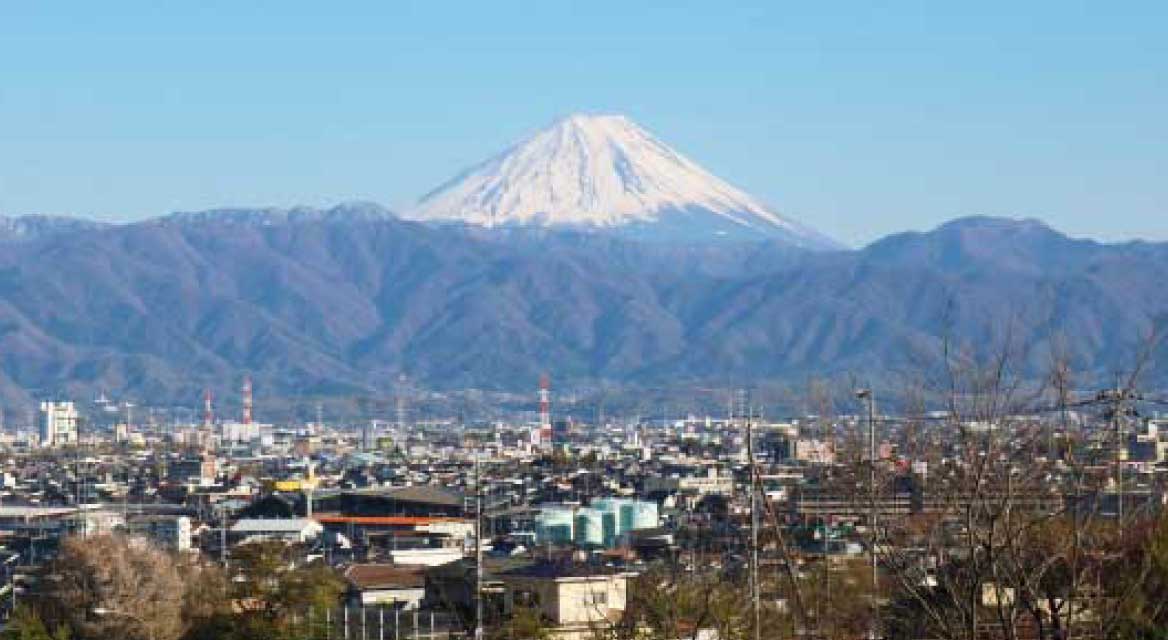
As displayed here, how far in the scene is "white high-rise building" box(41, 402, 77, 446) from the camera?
147850mm

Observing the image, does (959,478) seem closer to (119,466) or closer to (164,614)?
(164,614)

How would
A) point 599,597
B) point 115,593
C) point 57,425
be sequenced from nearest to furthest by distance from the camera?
point 599,597, point 115,593, point 57,425

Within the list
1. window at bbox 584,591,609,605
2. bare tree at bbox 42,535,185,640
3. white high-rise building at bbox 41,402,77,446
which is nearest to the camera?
window at bbox 584,591,609,605

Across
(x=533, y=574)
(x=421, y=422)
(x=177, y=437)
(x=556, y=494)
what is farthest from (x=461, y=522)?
(x=421, y=422)

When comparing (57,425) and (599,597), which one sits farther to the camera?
(57,425)

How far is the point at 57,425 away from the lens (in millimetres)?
153625

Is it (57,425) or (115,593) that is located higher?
(57,425)

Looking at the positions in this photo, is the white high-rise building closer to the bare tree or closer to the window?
the bare tree

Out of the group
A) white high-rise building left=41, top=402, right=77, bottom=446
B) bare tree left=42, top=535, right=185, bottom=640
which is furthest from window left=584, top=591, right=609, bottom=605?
white high-rise building left=41, top=402, right=77, bottom=446

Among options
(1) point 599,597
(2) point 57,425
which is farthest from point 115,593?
(2) point 57,425

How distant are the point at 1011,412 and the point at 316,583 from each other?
1957 cm

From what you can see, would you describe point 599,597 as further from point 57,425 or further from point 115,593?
point 57,425

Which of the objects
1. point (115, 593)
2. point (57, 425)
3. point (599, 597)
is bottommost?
point (115, 593)

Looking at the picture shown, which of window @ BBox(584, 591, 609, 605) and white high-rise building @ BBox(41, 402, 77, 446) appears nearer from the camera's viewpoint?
window @ BBox(584, 591, 609, 605)
